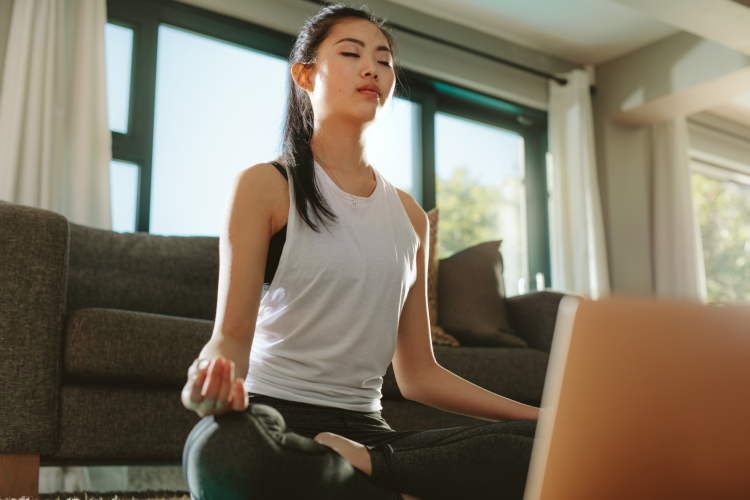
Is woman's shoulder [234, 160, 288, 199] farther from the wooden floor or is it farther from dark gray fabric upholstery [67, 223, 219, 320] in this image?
dark gray fabric upholstery [67, 223, 219, 320]

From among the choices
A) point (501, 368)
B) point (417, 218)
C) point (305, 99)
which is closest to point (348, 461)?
point (417, 218)

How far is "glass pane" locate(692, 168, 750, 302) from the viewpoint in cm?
556

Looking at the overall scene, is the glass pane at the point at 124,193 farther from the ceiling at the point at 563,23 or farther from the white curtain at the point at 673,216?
the white curtain at the point at 673,216

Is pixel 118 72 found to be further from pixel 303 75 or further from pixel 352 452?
pixel 352 452

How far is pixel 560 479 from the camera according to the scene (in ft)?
1.33

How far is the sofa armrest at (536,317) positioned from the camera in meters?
2.43

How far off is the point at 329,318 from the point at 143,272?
138 cm

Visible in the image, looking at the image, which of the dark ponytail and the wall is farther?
the wall

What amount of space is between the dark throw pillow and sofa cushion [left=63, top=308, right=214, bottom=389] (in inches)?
41.5

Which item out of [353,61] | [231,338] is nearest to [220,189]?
[353,61]

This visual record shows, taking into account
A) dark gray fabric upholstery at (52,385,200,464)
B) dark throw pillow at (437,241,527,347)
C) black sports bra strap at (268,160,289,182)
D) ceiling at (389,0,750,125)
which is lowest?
dark gray fabric upholstery at (52,385,200,464)

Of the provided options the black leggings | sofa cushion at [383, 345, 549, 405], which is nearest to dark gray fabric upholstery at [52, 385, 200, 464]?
sofa cushion at [383, 345, 549, 405]

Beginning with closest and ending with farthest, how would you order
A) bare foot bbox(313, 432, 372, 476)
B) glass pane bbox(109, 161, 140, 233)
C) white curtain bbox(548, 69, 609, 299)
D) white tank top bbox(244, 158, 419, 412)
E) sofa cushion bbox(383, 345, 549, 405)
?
1. bare foot bbox(313, 432, 372, 476)
2. white tank top bbox(244, 158, 419, 412)
3. sofa cushion bbox(383, 345, 549, 405)
4. glass pane bbox(109, 161, 140, 233)
5. white curtain bbox(548, 69, 609, 299)

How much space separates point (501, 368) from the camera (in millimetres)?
2109
